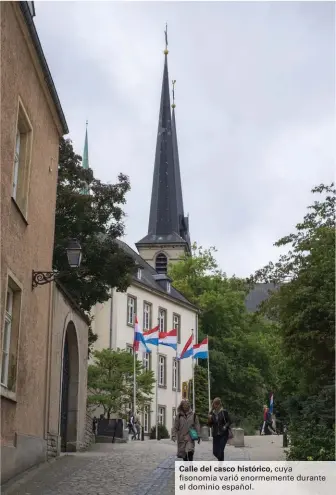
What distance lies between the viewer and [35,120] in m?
13.3

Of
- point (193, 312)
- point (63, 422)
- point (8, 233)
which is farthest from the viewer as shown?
point (193, 312)

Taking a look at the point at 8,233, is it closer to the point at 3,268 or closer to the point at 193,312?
the point at 3,268

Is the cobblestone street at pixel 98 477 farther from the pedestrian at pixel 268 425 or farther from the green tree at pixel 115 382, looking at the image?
the pedestrian at pixel 268 425

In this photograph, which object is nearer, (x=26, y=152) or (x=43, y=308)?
(x=26, y=152)

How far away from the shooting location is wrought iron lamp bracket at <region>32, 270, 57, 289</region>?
13.1 m

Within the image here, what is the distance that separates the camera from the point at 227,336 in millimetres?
54938

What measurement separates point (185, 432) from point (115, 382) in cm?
1866

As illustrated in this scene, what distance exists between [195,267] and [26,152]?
149 feet

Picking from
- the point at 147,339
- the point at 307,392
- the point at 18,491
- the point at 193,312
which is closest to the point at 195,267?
the point at 193,312

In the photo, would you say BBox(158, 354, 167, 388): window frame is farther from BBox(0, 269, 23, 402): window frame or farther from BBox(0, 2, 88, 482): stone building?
BBox(0, 269, 23, 402): window frame
